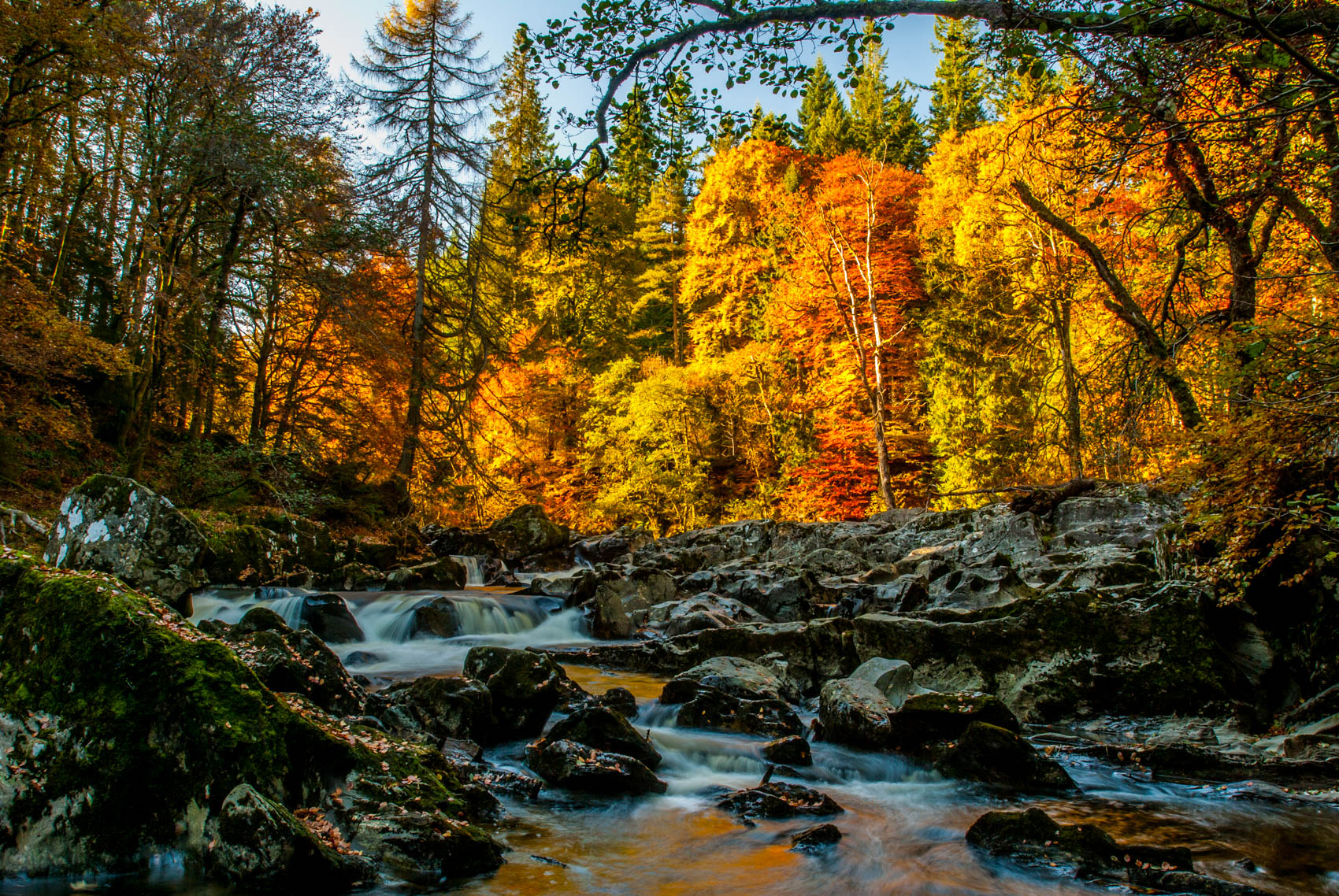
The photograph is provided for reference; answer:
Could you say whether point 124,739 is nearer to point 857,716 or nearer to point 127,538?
point 857,716

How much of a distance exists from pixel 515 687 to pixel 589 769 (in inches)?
44.3

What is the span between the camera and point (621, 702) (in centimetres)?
604

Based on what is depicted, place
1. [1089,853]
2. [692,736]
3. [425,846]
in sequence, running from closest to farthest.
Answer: [425,846] → [1089,853] → [692,736]

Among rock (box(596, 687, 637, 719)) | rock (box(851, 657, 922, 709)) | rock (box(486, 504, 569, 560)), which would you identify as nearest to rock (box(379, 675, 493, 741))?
rock (box(596, 687, 637, 719))

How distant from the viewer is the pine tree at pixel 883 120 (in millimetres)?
A: 32969

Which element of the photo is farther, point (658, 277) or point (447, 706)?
point (658, 277)

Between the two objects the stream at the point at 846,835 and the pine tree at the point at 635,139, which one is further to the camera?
the pine tree at the point at 635,139

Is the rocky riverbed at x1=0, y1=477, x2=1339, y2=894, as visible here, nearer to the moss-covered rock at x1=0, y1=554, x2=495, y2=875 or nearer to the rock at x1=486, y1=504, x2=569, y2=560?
the moss-covered rock at x1=0, y1=554, x2=495, y2=875

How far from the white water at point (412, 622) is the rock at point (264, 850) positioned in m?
5.03

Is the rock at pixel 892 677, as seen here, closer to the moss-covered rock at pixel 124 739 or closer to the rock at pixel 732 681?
the rock at pixel 732 681

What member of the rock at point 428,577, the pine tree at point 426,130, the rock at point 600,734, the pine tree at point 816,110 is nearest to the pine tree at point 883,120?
the pine tree at point 816,110

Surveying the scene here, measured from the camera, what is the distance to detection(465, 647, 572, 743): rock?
523 cm

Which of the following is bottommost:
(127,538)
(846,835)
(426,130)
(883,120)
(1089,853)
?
(846,835)

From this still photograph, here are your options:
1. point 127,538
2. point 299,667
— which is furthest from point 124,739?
point 127,538
